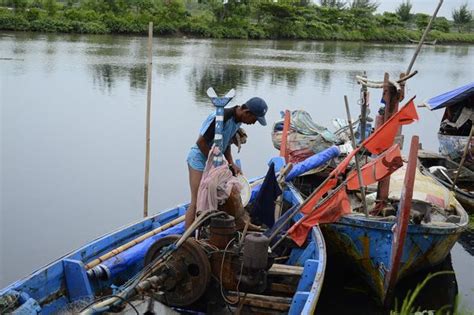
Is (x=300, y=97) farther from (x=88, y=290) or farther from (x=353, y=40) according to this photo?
(x=353, y=40)

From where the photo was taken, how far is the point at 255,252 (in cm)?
512

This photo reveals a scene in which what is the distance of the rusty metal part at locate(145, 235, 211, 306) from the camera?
5270 mm

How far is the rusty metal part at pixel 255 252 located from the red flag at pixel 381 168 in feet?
7.98

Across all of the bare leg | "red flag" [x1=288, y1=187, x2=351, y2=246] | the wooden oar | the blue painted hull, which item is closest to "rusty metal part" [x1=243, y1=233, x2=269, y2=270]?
the bare leg

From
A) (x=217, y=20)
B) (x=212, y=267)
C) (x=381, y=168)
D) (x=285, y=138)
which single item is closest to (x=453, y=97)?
(x=285, y=138)

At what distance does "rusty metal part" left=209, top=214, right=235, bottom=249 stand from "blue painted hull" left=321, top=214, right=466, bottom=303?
7.83 feet

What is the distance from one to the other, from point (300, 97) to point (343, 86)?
401cm

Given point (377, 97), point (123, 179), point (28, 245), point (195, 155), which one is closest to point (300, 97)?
point (377, 97)

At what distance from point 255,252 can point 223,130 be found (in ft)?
5.03

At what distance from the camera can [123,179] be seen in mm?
12500

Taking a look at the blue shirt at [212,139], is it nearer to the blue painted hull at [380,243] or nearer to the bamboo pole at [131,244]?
the bamboo pole at [131,244]

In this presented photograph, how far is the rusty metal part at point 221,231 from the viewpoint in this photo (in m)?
5.45

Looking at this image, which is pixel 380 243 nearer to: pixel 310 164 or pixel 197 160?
pixel 310 164

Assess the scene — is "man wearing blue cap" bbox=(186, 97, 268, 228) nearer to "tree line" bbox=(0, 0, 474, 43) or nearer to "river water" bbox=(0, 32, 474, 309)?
"river water" bbox=(0, 32, 474, 309)
